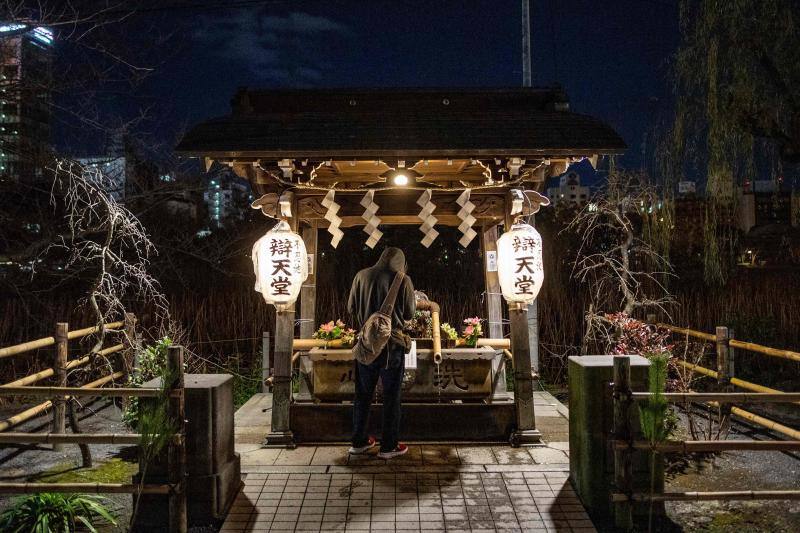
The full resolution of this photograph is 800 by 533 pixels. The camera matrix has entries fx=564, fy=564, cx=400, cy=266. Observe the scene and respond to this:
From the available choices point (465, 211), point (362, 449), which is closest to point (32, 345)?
point (362, 449)

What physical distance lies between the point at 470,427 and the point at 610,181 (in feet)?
22.8

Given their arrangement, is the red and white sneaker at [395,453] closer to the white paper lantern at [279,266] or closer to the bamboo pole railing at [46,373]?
the white paper lantern at [279,266]

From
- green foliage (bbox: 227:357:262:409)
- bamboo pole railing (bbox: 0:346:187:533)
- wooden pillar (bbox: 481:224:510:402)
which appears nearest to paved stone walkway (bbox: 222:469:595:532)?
bamboo pole railing (bbox: 0:346:187:533)

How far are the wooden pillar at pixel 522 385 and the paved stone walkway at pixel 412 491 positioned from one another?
7.5 inches

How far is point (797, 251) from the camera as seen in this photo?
21125 mm

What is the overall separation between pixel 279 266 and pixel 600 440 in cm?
443

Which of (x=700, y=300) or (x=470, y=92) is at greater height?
(x=470, y=92)

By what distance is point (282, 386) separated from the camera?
766 cm

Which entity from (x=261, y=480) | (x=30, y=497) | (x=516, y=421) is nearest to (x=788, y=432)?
(x=516, y=421)

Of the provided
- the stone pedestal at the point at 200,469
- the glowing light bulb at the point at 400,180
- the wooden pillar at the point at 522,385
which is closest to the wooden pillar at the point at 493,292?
the wooden pillar at the point at 522,385

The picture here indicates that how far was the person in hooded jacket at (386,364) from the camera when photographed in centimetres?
696

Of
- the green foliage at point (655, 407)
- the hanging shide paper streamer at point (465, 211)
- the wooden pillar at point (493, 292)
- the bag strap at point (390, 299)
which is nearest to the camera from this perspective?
the green foliage at point (655, 407)

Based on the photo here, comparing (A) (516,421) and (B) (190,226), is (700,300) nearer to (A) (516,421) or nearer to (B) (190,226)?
(A) (516,421)

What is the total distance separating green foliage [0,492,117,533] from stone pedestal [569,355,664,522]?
4.64m
